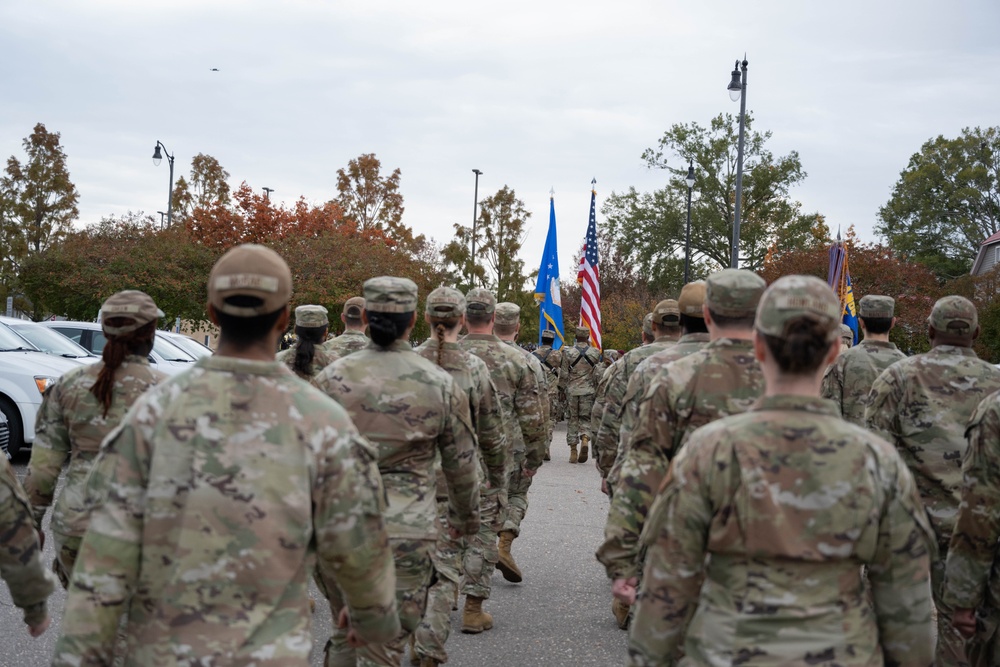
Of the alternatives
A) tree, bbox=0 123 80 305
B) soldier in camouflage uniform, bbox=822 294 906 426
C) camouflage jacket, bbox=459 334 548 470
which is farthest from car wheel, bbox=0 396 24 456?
tree, bbox=0 123 80 305

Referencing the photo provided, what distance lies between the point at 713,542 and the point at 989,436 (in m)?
1.98

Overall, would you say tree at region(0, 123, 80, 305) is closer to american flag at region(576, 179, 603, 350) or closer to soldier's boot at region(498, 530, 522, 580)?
american flag at region(576, 179, 603, 350)

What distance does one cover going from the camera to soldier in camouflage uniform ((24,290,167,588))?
402 centimetres

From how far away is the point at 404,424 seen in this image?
4.18 meters

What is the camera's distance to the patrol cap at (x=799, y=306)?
102 inches

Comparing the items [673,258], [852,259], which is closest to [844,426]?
[852,259]

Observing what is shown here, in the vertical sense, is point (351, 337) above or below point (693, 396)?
below

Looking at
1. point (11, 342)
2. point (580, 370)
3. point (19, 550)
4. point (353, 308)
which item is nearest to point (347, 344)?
point (353, 308)

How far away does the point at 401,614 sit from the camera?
4.09 metres

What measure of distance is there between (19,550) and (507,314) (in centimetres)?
639

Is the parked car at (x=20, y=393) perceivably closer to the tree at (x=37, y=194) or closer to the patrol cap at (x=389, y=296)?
the patrol cap at (x=389, y=296)

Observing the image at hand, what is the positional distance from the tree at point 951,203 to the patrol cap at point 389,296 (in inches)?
2458

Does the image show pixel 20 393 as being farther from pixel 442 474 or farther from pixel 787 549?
pixel 787 549

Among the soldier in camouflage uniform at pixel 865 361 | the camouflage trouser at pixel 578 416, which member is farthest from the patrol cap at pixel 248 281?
the camouflage trouser at pixel 578 416
